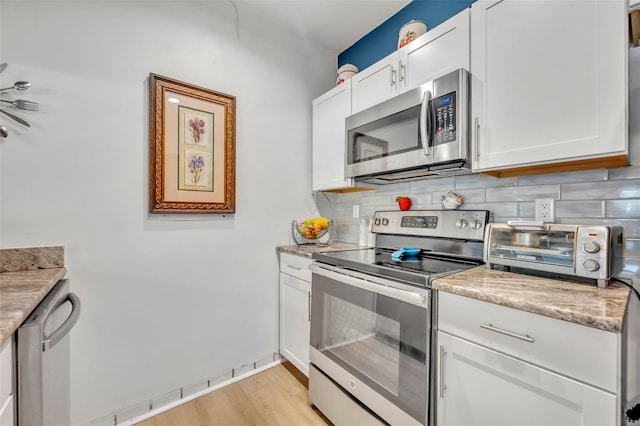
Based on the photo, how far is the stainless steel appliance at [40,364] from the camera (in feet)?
2.61

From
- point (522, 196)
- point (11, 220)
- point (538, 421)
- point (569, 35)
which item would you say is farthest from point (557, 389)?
point (11, 220)

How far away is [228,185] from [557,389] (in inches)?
73.0

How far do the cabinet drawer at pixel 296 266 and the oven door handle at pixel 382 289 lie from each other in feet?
0.76

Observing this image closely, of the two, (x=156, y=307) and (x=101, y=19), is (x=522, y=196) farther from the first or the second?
(x=101, y=19)

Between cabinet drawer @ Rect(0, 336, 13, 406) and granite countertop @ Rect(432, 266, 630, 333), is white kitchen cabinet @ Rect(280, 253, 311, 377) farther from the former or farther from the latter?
cabinet drawer @ Rect(0, 336, 13, 406)

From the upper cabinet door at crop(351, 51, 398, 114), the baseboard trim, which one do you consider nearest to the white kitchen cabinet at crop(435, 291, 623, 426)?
the upper cabinet door at crop(351, 51, 398, 114)

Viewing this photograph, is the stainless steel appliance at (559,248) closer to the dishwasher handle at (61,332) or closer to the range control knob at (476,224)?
the range control knob at (476,224)

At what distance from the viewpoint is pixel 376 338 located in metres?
1.33

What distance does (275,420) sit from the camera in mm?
1637

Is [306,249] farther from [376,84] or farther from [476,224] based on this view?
[376,84]

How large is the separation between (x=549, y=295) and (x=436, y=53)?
1.25m

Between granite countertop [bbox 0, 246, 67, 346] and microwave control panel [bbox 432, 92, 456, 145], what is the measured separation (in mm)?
1639

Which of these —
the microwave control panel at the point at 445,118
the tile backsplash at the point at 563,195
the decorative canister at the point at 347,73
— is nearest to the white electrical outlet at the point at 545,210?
the tile backsplash at the point at 563,195

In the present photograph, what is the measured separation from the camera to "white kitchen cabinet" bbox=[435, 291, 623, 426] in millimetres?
753
